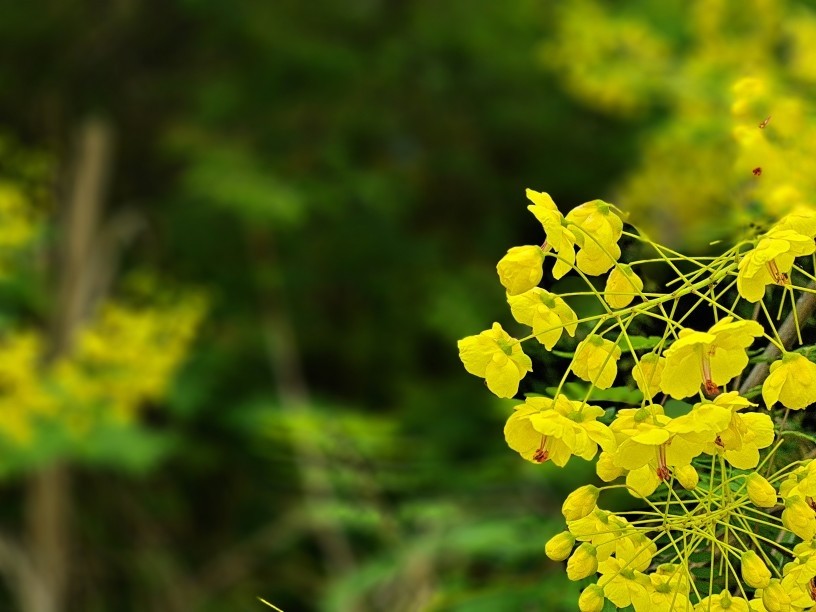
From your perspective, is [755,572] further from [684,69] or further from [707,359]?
[684,69]

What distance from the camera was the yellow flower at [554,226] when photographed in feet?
1.33

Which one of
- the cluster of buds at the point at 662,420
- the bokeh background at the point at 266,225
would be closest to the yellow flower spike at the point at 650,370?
the cluster of buds at the point at 662,420

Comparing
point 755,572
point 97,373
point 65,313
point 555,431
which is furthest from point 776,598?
point 65,313

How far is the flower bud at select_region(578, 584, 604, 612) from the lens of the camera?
415 millimetres

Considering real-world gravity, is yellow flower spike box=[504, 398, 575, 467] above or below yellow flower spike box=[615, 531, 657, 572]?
above

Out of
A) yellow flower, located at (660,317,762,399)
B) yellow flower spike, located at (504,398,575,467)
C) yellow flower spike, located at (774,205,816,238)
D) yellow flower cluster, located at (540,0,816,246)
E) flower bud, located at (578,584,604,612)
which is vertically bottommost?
yellow flower cluster, located at (540,0,816,246)

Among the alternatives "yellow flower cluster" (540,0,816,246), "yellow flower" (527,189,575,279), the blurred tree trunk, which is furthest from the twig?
the blurred tree trunk

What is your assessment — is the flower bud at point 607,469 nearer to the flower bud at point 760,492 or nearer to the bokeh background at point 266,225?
the flower bud at point 760,492

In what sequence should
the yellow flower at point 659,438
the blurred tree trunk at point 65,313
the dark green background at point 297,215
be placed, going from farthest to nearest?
the dark green background at point 297,215, the blurred tree trunk at point 65,313, the yellow flower at point 659,438

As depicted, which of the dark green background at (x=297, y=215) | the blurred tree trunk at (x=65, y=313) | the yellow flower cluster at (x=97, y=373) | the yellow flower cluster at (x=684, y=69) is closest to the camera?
the yellow flower cluster at (x=684, y=69)

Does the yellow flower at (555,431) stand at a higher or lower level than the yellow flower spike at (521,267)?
lower

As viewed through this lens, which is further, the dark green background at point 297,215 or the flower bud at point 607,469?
the dark green background at point 297,215

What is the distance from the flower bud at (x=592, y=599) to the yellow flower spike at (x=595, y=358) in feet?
0.27

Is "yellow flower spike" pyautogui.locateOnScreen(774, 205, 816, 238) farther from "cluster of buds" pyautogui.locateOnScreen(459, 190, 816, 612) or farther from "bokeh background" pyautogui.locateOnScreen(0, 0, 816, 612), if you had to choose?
"bokeh background" pyautogui.locateOnScreen(0, 0, 816, 612)
